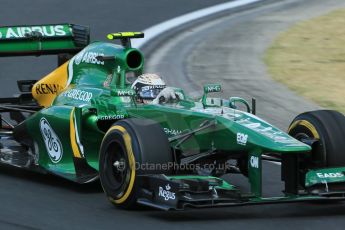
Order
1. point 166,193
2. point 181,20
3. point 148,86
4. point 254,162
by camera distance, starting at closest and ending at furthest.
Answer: point 166,193 → point 254,162 → point 148,86 → point 181,20

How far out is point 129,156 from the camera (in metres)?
7.86

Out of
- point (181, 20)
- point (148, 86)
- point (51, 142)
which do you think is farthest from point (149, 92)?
point (181, 20)

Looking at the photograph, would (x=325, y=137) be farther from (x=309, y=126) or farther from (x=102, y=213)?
(x=102, y=213)

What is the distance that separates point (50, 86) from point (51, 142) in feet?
3.89

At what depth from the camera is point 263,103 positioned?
12.4m

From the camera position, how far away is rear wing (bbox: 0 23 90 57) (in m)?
10.7

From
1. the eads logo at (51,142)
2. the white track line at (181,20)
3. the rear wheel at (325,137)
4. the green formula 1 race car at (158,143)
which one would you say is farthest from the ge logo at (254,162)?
the white track line at (181,20)

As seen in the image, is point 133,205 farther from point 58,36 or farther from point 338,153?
point 58,36

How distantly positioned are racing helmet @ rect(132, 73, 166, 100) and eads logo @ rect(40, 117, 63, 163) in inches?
36.5

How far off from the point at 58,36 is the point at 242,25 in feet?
22.0

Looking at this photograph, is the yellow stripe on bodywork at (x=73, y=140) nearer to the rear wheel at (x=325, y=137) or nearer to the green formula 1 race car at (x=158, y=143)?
the green formula 1 race car at (x=158, y=143)

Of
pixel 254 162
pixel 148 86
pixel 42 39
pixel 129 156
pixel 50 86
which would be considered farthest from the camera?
pixel 42 39

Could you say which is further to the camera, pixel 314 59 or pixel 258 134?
pixel 314 59

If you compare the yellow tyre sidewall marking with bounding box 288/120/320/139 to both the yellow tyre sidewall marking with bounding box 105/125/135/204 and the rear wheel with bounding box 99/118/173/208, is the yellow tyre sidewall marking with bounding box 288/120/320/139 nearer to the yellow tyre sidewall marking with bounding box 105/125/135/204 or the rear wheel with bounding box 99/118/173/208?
the rear wheel with bounding box 99/118/173/208
